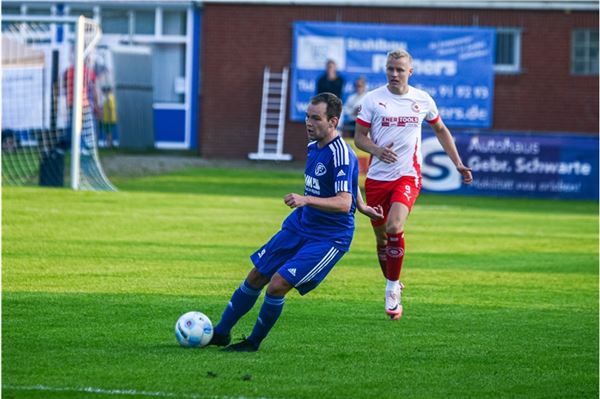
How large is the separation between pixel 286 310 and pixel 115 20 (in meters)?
26.0

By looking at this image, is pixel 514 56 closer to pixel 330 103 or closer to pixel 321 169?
pixel 321 169

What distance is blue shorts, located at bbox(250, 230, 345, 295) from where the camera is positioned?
8.80m

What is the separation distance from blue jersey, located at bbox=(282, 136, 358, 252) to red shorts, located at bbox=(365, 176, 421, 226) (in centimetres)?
261

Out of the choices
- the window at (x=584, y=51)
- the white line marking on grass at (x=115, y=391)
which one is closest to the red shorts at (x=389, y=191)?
the white line marking on grass at (x=115, y=391)

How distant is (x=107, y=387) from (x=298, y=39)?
27167mm

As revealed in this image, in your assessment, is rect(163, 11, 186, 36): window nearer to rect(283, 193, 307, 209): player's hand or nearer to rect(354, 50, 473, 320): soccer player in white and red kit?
rect(354, 50, 473, 320): soccer player in white and red kit

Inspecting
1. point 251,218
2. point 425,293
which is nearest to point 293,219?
point 425,293

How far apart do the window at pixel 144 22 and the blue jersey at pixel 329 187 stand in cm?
2757

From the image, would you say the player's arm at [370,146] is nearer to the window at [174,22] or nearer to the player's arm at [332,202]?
the player's arm at [332,202]

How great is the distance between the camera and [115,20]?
117ft

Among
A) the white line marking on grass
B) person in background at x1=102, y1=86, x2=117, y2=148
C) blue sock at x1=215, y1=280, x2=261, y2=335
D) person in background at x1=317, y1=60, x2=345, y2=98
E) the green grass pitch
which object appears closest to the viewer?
the white line marking on grass

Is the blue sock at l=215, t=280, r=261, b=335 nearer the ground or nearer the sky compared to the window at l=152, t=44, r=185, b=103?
nearer the ground

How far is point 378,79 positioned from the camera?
3388cm

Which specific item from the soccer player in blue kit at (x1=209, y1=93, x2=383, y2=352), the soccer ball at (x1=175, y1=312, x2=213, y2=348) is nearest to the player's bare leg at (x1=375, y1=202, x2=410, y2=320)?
the soccer player in blue kit at (x1=209, y1=93, x2=383, y2=352)
